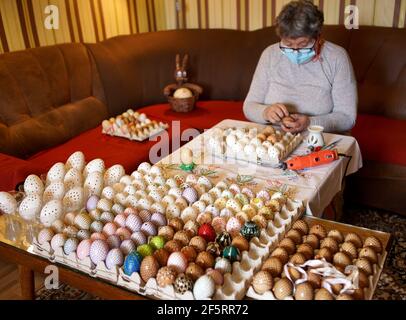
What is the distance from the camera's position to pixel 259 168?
1.62 metres

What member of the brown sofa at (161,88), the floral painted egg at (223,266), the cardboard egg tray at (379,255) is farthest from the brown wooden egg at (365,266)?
the brown sofa at (161,88)

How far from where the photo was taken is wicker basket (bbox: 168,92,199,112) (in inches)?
118

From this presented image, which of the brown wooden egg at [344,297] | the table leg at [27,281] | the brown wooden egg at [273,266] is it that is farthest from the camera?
the table leg at [27,281]

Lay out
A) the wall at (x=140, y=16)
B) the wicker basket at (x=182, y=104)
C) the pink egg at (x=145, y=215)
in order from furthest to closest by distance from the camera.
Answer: the wicker basket at (x=182, y=104)
the wall at (x=140, y=16)
the pink egg at (x=145, y=215)

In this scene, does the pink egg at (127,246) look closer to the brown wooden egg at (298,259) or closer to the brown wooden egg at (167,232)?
the brown wooden egg at (167,232)

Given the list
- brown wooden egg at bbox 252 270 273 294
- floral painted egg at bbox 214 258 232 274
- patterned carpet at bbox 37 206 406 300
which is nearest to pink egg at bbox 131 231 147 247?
floral painted egg at bbox 214 258 232 274

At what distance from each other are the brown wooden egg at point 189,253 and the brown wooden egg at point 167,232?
0.25 ft

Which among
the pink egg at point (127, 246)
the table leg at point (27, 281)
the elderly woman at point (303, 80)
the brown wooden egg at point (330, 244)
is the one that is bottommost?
the table leg at point (27, 281)

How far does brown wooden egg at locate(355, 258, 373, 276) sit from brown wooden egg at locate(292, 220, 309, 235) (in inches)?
7.6

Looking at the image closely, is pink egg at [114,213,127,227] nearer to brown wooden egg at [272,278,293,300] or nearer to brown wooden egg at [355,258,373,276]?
brown wooden egg at [272,278,293,300]

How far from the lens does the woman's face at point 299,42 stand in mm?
1914

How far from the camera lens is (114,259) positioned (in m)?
1.10
